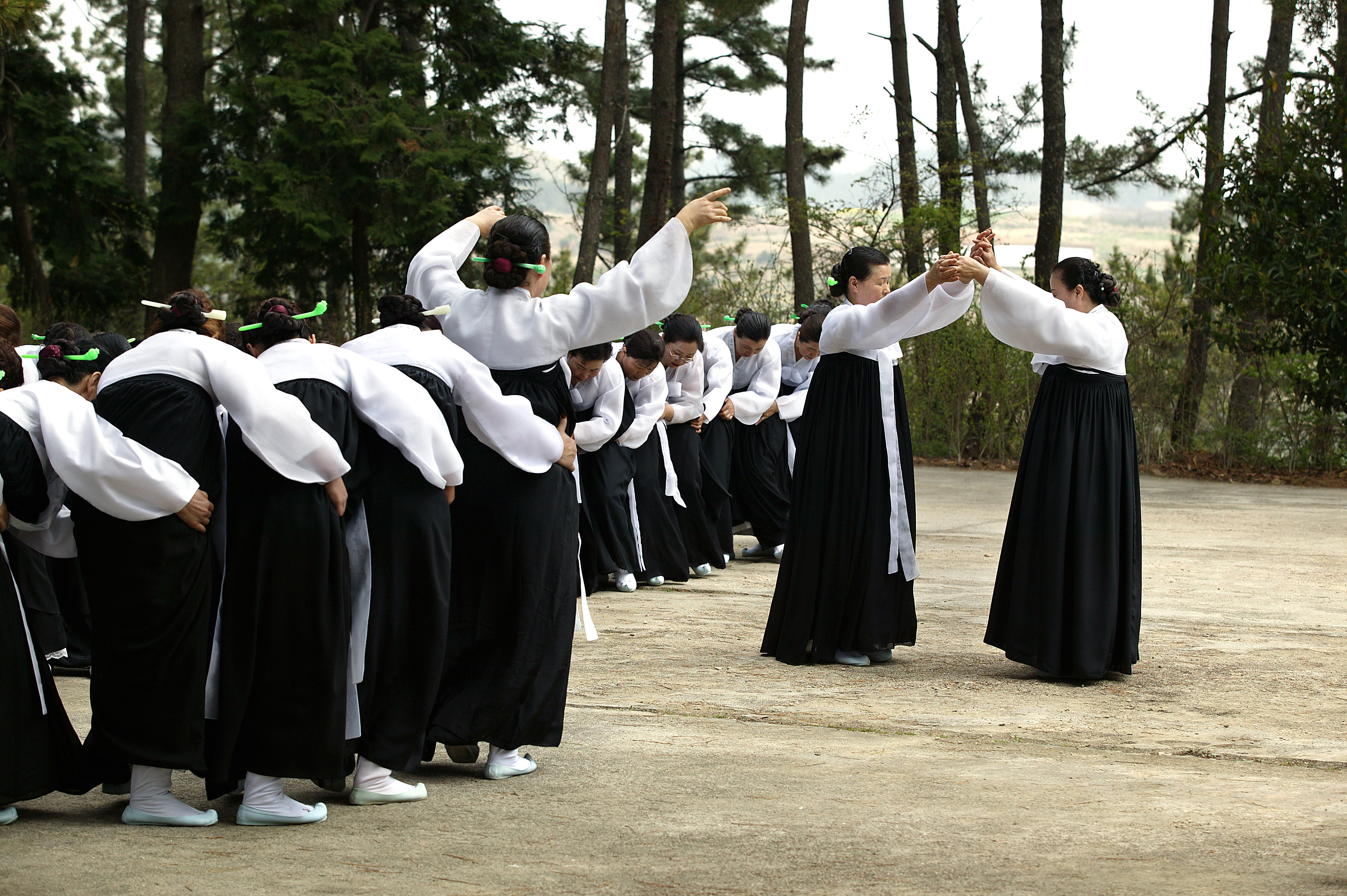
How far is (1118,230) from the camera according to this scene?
157500mm

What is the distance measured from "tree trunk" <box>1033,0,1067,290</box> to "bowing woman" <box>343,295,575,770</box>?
1586cm

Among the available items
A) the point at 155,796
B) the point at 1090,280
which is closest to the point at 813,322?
the point at 1090,280

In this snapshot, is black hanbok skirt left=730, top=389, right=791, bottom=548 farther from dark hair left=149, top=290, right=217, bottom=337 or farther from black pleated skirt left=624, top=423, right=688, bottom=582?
dark hair left=149, top=290, right=217, bottom=337

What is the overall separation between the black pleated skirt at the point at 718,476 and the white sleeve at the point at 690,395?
1.03ft

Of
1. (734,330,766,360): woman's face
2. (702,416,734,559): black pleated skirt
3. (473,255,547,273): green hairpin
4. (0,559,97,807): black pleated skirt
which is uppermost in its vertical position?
(473,255,547,273): green hairpin

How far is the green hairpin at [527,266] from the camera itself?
16.3 ft

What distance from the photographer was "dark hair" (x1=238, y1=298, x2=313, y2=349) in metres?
4.41

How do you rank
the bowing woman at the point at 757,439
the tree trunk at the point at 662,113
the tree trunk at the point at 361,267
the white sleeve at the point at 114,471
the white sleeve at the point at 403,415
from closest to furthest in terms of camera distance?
the white sleeve at the point at 114,471, the white sleeve at the point at 403,415, the bowing woman at the point at 757,439, the tree trunk at the point at 662,113, the tree trunk at the point at 361,267

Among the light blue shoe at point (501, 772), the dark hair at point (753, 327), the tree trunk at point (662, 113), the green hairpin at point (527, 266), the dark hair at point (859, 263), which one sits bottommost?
the light blue shoe at point (501, 772)

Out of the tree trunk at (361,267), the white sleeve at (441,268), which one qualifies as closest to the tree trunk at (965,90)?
the tree trunk at (361,267)

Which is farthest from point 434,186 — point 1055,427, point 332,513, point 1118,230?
point 1118,230

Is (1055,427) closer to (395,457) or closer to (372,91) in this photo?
(395,457)

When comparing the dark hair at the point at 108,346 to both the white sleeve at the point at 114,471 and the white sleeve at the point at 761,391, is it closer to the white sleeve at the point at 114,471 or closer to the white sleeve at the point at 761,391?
the white sleeve at the point at 114,471

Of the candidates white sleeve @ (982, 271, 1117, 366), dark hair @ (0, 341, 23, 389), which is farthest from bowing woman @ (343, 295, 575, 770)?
white sleeve @ (982, 271, 1117, 366)
